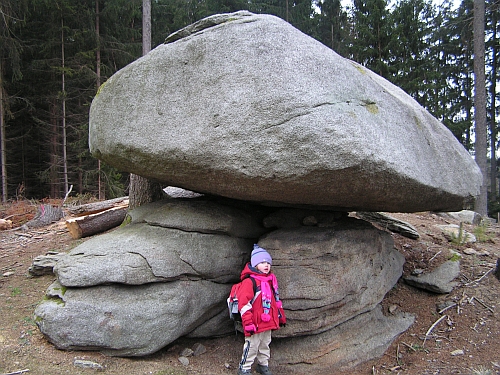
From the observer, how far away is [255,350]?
3.96 m

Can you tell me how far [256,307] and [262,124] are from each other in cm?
196

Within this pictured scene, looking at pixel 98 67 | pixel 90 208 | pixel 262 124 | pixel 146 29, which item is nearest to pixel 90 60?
pixel 98 67

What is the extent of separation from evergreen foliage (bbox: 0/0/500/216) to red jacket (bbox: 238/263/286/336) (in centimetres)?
1155

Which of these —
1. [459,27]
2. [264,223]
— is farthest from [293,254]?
[459,27]

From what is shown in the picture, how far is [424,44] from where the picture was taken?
18438 mm

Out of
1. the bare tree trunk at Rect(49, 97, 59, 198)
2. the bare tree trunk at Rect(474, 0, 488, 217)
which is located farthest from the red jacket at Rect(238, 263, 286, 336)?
the bare tree trunk at Rect(49, 97, 59, 198)

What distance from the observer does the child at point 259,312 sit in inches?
151

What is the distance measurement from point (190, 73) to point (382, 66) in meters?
15.3

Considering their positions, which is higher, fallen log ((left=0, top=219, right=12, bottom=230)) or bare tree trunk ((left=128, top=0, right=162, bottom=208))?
bare tree trunk ((left=128, top=0, right=162, bottom=208))

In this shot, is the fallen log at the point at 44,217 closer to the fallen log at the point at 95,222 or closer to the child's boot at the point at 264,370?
the fallen log at the point at 95,222

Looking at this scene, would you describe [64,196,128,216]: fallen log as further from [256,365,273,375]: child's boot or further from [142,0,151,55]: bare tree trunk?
[256,365,273,375]: child's boot

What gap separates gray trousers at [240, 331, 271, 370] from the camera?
3926 millimetres

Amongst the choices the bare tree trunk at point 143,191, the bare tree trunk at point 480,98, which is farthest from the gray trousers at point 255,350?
the bare tree trunk at point 480,98

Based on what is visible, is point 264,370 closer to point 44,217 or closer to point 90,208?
point 90,208
